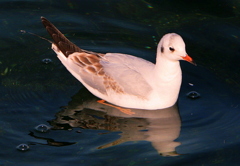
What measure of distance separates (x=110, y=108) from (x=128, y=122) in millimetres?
559

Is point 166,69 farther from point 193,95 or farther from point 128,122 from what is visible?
point 128,122

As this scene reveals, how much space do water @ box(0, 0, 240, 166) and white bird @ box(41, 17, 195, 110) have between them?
0.26m

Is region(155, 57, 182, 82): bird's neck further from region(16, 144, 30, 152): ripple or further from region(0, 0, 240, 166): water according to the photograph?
region(16, 144, 30, 152): ripple

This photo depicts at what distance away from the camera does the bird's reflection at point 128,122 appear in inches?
306

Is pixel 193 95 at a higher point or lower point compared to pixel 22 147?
higher

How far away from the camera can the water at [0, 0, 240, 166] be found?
7488 mm

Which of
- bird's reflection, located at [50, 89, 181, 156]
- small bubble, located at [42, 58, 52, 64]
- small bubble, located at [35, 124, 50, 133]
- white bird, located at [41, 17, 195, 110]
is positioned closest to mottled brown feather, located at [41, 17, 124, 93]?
white bird, located at [41, 17, 195, 110]

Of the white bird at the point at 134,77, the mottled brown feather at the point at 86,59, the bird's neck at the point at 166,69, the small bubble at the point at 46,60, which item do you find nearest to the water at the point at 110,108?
the small bubble at the point at 46,60

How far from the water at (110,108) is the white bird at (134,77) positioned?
0.26m

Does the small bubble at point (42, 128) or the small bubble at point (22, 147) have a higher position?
the small bubble at point (42, 128)

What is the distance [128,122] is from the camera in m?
8.21

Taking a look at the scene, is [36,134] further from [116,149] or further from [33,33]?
[33,33]

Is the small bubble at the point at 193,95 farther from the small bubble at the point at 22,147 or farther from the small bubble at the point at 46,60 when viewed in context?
the small bubble at the point at 22,147

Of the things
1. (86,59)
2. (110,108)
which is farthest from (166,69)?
(86,59)
